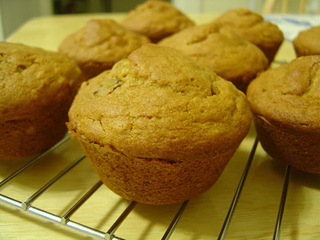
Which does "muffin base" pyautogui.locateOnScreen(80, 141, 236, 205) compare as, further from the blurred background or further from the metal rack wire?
the blurred background

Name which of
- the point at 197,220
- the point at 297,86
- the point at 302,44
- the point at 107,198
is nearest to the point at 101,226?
the point at 107,198

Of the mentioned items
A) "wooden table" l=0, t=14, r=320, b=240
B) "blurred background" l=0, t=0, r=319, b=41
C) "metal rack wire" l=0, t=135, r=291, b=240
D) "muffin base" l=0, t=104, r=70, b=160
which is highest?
"muffin base" l=0, t=104, r=70, b=160

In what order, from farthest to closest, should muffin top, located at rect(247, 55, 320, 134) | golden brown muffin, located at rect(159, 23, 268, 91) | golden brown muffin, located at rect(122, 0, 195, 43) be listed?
golden brown muffin, located at rect(122, 0, 195, 43) → golden brown muffin, located at rect(159, 23, 268, 91) → muffin top, located at rect(247, 55, 320, 134)

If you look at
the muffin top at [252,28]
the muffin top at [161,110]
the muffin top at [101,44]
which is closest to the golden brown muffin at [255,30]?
the muffin top at [252,28]

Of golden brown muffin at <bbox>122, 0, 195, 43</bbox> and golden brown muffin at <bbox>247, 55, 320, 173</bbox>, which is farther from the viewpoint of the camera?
golden brown muffin at <bbox>122, 0, 195, 43</bbox>

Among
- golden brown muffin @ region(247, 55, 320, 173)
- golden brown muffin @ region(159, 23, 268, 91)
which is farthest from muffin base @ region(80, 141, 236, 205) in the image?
golden brown muffin @ region(159, 23, 268, 91)
